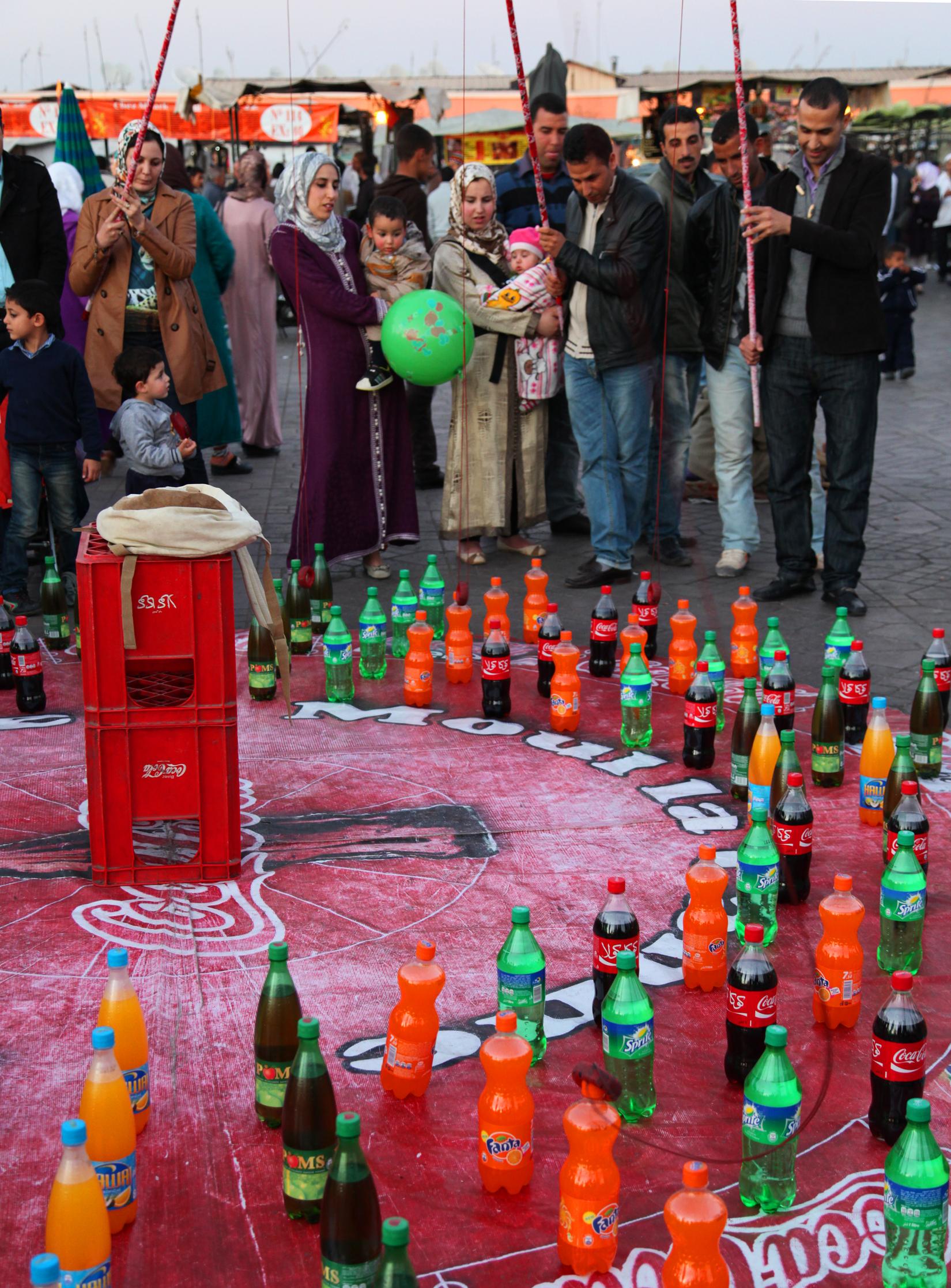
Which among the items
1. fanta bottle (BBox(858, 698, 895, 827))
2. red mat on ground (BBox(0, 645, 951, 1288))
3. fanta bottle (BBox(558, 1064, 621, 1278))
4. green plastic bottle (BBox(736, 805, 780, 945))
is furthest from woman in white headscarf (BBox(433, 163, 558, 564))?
fanta bottle (BBox(558, 1064, 621, 1278))

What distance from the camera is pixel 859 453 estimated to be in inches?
309

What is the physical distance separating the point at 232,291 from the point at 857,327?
5.63 meters

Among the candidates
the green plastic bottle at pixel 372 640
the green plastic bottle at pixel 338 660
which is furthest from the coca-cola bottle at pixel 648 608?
the green plastic bottle at pixel 338 660

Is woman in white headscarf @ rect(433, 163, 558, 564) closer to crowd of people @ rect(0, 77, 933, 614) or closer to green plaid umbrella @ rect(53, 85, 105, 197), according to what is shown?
crowd of people @ rect(0, 77, 933, 614)

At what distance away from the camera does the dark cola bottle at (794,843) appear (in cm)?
473

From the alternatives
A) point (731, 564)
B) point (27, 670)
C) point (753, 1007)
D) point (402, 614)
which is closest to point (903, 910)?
point (753, 1007)

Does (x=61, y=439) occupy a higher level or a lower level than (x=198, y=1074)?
higher

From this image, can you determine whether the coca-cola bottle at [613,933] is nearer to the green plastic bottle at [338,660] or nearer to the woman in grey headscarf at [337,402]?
the green plastic bottle at [338,660]

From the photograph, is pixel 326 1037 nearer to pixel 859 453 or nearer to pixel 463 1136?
pixel 463 1136

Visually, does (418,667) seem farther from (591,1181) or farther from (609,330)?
(591,1181)

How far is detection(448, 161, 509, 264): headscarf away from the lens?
8133 mm

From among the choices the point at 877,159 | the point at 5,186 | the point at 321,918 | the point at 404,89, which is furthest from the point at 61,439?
the point at 404,89

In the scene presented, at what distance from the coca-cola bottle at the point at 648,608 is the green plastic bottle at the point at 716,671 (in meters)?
0.67

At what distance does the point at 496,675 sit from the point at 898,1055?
128 inches
